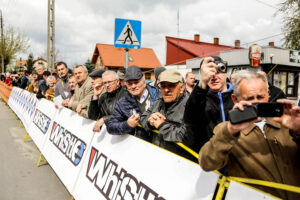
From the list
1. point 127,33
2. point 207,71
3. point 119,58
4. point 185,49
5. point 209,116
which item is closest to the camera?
point 207,71

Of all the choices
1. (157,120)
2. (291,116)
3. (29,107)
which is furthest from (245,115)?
(29,107)

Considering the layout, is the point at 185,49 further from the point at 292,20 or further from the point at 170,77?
the point at 170,77

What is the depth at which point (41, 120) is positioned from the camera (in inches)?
260

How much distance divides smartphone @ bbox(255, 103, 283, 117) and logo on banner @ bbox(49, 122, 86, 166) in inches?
115

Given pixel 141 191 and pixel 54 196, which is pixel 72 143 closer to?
pixel 54 196

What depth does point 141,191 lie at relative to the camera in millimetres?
2309

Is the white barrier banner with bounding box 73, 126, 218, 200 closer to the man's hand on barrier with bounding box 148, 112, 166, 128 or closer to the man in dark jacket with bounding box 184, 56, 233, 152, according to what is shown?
the man's hand on barrier with bounding box 148, 112, 166, 128

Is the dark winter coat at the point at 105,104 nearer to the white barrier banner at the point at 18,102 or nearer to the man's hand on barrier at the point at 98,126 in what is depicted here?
the man's hand on barrier at the point at 98,126

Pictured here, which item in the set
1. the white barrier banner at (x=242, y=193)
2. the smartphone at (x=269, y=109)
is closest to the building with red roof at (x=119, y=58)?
the white barrier banner at (x=242, y=193)

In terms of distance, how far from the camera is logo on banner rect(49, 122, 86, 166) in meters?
3.89

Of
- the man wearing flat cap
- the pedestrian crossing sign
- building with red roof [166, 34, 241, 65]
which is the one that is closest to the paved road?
the man wearing flat cap

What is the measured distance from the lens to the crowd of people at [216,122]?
5.13 ft

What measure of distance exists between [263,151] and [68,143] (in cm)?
347

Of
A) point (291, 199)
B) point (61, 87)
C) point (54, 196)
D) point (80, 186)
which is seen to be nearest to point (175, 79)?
point (291, 199)
